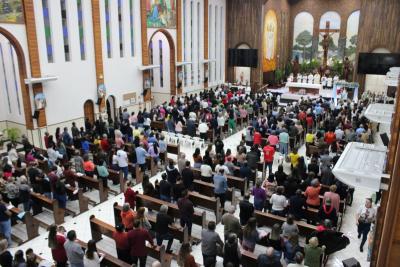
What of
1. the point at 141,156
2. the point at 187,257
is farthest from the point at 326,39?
the point at 187,257

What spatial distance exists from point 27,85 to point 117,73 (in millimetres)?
5436

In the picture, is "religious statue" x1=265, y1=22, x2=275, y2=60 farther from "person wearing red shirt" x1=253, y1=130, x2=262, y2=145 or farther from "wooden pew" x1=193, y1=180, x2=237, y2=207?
"wooden pew" x1=193, y1=180, x2=237, y2=207

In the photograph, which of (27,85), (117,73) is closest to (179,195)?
(27,85)

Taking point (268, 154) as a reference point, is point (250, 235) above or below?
below

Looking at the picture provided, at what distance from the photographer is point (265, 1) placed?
28.3 metres

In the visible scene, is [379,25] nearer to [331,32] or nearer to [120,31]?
[331,32]

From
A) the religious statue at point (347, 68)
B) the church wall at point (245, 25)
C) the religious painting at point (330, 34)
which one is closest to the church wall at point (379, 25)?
the religious statue at point (347, 68)

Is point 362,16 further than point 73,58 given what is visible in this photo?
Yes

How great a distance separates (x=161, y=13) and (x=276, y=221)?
56.7 feet

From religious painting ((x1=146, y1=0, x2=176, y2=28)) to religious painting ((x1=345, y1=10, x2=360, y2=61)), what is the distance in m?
16.7

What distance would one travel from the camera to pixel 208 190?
10086 mm

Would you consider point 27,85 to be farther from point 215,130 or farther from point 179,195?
point 179,195

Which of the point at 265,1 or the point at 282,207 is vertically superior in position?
the point at 265,1

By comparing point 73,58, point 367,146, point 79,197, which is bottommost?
point 79,197
